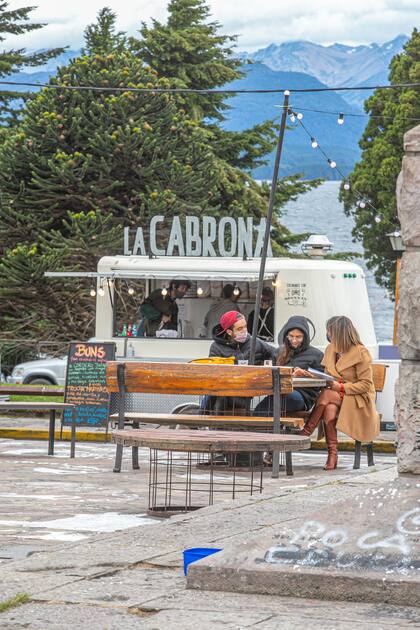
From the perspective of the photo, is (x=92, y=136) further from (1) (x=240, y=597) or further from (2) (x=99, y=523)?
(1) (x=240, y=597)

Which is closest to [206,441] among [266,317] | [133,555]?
[133,555]

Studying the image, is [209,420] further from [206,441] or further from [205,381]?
[206,441]

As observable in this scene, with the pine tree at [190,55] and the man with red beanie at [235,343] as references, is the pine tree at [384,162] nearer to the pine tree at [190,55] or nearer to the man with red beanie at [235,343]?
the pine tree at [190,55]

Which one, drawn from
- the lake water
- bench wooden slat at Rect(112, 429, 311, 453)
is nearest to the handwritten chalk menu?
bench wooden slat at Rect(112, 429, 311, 453)

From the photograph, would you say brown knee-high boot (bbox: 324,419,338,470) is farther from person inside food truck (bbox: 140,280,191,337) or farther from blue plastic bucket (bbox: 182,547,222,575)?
blue plastic bucket (bbox: 182,547,222,575)

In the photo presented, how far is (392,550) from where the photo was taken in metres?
6.27

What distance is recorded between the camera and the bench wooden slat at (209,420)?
38.8ft

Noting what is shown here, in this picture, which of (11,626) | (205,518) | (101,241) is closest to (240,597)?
(11,626)

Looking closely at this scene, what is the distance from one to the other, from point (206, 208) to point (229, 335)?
23494mm

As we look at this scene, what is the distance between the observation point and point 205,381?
39.9ft

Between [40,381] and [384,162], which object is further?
[384,162]

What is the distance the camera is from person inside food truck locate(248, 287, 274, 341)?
793 inches

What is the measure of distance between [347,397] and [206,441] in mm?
4861

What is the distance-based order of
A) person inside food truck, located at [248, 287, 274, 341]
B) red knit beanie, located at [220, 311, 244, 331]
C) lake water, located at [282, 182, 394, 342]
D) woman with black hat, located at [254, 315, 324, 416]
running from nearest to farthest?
woman with black hat, located at [254, 315, 324, 416], red knit beanie, located at [220, 311, 244, 331], person inside food truck, located at [248, 287, 274, 341], lake water, located at [282, 182, 394, 342]
